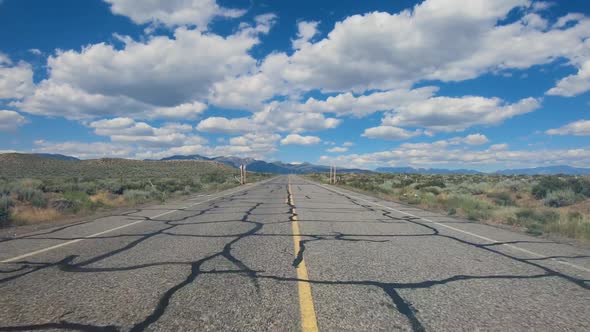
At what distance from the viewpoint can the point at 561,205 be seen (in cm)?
1770

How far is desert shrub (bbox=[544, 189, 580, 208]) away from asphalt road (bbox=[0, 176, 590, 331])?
1247 cm

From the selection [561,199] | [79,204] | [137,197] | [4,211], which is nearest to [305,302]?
[4,211]

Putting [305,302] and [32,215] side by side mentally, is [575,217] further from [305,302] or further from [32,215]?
[32,215]

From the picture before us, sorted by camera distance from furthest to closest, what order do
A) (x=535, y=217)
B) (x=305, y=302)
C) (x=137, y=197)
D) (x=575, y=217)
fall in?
(x=137, y=197)
(x=535, y=217)
(x=575, y=217)
(x=305, y=302)

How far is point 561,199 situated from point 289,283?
65.1 feet

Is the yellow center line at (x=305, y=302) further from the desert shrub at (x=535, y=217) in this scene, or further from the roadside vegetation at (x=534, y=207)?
the desert shrub at (x=535, y=217)

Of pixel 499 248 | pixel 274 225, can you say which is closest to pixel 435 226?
pixel 499 248

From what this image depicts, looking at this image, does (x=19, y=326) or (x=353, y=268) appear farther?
(x=353, y=268)

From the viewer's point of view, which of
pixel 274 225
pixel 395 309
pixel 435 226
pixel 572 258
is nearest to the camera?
pixel 395 309

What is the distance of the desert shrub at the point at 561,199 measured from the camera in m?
17.5

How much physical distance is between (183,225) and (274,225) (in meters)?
2.63

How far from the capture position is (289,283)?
173 inches

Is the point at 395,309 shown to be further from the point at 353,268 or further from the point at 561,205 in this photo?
the point at 561,205

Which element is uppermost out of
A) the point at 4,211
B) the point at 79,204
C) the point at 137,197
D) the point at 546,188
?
the point at 546,188
